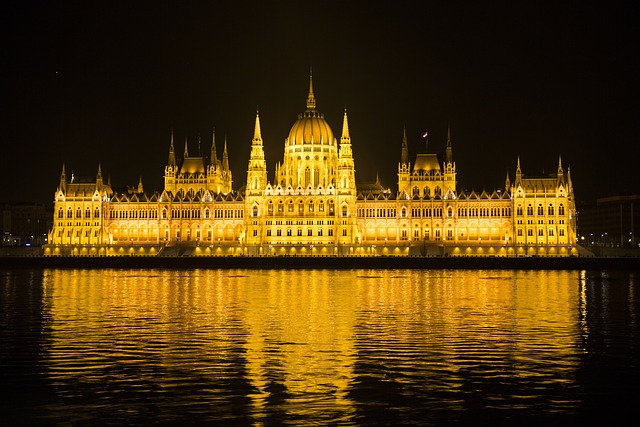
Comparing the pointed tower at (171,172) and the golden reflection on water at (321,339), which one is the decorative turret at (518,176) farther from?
the golden reflection on water at (321,339)

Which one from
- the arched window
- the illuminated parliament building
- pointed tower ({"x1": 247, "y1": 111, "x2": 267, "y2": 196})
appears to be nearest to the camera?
the illuminated parliament building

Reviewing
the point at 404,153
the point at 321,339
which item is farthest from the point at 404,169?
the point at 321,339

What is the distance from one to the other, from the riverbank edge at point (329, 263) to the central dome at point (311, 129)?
3966cm

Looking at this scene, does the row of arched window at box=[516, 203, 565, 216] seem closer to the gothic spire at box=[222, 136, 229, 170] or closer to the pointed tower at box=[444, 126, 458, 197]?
the pointed tower at box=[444, 126, 458, 197]

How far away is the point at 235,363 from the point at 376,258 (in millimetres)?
91082

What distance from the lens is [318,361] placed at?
1273 inches

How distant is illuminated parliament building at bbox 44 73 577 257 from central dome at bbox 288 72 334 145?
176 mm

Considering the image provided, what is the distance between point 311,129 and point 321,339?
125 meters

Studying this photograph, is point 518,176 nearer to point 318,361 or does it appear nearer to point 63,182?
point 63,182

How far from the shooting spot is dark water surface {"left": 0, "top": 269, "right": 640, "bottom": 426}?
24531 millimetres

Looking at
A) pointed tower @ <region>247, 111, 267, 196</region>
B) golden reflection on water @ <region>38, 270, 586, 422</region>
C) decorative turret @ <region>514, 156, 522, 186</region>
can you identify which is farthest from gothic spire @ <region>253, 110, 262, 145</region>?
golden reflection on water @ <region>38, 270, 586, 422</region>

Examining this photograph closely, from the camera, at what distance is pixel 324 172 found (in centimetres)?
15925

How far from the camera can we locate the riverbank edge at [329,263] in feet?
383

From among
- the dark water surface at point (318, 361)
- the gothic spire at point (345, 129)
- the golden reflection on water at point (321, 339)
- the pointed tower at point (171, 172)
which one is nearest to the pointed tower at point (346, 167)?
the gothic spire at point (345, 129)
